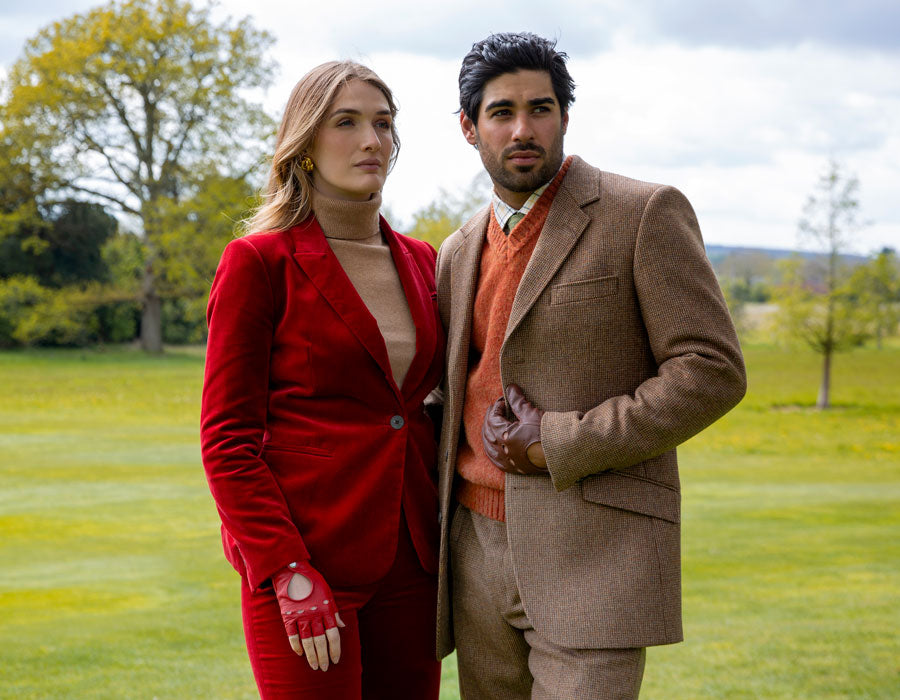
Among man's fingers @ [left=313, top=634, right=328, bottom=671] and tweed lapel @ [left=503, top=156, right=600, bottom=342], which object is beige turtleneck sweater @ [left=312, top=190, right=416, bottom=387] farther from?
man's fingers @ [left=313, top=634, right=328, bottom=671]

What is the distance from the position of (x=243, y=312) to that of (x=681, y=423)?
117cm

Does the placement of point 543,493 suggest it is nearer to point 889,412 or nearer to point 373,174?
point 373,174

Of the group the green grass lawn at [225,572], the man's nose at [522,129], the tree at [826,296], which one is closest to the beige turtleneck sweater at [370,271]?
the man's nose at [522,129]

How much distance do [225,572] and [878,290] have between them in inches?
1005

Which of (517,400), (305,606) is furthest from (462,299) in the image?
(305,606)

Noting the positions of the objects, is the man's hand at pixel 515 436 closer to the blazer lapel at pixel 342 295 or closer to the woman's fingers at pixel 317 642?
the blazer lapel at pixel 342 295

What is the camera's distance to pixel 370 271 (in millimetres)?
3000

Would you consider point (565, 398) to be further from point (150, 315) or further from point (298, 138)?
point (150, 315)

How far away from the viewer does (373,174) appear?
2.92m

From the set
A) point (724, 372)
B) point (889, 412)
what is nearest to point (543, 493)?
point (724, 372)

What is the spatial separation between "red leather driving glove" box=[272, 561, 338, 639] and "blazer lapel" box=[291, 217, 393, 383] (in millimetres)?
580

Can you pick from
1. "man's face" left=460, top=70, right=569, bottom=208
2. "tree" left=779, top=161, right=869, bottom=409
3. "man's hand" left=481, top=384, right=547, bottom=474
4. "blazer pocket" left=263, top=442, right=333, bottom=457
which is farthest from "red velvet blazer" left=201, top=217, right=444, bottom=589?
"tree" left=779, top=161, right=869, bottom=409

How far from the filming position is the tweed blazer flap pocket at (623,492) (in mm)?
2619

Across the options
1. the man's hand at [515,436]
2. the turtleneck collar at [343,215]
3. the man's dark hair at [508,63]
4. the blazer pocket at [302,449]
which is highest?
the man's dark hair at [508,63]
